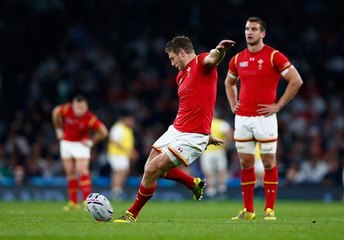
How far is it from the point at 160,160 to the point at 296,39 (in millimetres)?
17906

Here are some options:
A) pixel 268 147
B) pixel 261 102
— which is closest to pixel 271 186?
pixel 268 147

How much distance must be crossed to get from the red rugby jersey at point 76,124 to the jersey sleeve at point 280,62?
21.3ft

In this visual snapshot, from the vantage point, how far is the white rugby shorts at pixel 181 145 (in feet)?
34.6

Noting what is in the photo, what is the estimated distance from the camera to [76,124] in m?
17.5

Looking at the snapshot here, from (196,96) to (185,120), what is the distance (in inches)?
14.0

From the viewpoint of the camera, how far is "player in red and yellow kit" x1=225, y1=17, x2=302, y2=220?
11.8 meters

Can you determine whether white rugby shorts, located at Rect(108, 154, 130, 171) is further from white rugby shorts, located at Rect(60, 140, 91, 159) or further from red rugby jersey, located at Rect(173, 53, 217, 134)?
red rugby jersey, located at Rect(173, 53, 217, 134)

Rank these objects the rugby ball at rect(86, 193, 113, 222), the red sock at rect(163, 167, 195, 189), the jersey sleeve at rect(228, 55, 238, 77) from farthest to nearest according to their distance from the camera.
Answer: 1. the jersey sleeve at rect(228, 55, 238, 77)
2. the red sock at rect(163, 167, 195, 189)
3. the rugby ball at rect(86, 193, 113, 222)

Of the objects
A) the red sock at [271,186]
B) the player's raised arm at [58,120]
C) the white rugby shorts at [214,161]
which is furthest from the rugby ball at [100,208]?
the white rugby shorts at [214,161]

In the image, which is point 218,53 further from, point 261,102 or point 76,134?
point 76,134

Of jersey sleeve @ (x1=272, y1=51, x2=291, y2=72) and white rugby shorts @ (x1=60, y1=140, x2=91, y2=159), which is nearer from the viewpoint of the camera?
jersey sleeve @ (x1=272, y1=51, x2=291, y2=72)

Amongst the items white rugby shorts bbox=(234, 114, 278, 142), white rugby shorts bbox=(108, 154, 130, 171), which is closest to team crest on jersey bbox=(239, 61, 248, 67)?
white rugby shorts bbox=(234, 114, 278, 142)

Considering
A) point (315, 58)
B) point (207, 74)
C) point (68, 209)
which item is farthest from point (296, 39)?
point (207, 74)

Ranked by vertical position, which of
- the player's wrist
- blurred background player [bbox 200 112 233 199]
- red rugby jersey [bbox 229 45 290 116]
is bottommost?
blurred background player [bbox 200 112 233 199]
